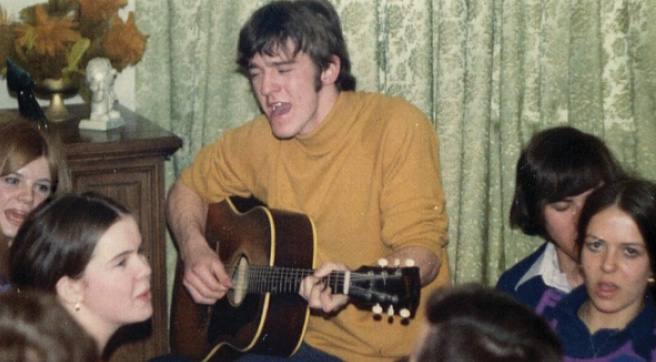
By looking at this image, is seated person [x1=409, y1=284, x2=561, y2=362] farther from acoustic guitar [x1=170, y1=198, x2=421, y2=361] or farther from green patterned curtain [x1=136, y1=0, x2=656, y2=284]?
green patterned curtain [x1=136, y1=0, x2=656, y2=284]

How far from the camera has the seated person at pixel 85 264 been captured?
1.72 m

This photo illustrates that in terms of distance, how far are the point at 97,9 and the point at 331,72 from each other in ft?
2.45

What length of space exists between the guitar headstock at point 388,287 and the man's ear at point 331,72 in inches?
22.9

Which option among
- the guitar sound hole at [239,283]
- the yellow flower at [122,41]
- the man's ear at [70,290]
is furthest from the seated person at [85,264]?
the yellow flower at [122,41]

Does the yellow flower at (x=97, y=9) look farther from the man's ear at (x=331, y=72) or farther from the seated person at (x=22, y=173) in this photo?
the man's ear at (x=331, y=72)

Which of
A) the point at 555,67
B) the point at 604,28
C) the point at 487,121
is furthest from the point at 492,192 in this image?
the point at 604,28

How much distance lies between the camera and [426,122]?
6.78 feet

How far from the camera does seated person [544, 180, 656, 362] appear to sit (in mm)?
1850

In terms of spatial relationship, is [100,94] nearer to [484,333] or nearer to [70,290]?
[70,290]

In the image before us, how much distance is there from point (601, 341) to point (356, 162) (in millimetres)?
716

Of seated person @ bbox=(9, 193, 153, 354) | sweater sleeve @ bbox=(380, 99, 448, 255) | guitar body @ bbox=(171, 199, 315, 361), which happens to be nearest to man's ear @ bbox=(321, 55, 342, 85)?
sweater sleeve @ bbox=(380, 99, 448, 255)

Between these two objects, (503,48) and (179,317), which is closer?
(179,317)

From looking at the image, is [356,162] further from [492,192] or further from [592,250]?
[492,192]

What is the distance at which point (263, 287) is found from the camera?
204 centimetres
